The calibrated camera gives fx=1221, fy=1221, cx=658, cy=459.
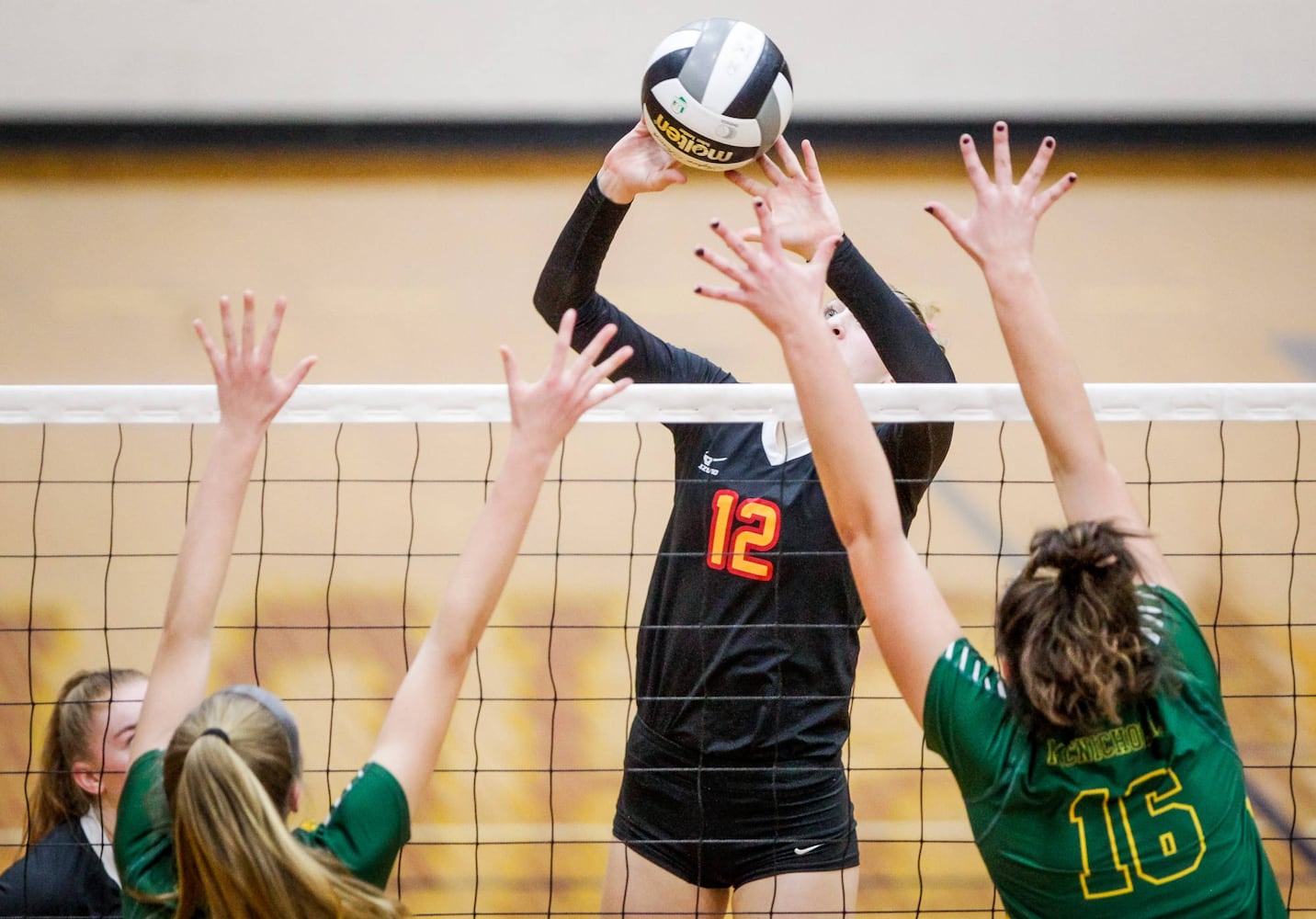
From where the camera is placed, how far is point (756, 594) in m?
2.62

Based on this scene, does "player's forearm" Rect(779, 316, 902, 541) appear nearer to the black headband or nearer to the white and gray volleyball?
the black headband

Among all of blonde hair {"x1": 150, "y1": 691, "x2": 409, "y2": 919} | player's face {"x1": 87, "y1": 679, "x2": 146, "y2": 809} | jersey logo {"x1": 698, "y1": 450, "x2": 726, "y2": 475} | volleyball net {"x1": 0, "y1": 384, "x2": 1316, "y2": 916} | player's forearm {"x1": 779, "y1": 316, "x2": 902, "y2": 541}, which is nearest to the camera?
blonde hair {"x1": 150, "y1": 691, "x2": 409, "y2": 919}

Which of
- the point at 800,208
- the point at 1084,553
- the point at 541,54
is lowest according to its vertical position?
the point at 1084,553

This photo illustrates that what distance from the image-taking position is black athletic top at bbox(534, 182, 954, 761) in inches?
103

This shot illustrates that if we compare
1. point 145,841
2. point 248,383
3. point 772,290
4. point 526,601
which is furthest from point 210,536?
point 526,601

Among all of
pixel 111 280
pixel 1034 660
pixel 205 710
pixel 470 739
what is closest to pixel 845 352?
pixel 1034 660

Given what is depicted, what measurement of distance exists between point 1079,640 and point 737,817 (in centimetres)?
129

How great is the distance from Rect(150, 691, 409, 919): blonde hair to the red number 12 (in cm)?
125

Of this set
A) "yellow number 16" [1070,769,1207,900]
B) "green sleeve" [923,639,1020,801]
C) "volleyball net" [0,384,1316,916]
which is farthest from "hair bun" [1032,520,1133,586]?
"volleyball net" [0,384,1316,916]

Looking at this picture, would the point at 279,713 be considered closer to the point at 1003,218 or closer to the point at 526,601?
the point at 1003,218

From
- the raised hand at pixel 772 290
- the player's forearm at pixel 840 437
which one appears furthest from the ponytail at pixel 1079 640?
the raised hand at pixel 772 290

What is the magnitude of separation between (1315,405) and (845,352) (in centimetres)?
100

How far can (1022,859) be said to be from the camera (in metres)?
1.57

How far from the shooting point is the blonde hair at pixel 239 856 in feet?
4.76
